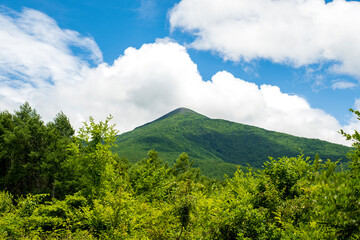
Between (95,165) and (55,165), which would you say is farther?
(55,165)

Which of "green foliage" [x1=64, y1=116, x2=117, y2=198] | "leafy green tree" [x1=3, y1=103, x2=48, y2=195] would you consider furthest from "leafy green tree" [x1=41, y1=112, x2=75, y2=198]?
"green foliage" [x1=64, y1=116, x2=117, y2=198]

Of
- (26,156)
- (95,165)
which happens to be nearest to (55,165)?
(26,156)

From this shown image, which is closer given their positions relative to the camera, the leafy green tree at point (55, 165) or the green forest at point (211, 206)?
the green forest at point (211, 206)

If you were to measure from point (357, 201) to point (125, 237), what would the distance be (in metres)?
11.3

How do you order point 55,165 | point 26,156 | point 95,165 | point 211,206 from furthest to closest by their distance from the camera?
point 26,156
point 55,165
point 95,165
point 211,206

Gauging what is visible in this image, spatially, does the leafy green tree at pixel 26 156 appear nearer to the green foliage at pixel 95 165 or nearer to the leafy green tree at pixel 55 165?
the leafy green tree at pixel 55 165

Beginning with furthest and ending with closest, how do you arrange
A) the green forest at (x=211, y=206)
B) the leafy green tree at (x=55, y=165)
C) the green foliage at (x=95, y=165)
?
the leafy green tree at (x=55, y=165), the green foliage at (x=95, y=165), the green forest at (x=211, y=206)

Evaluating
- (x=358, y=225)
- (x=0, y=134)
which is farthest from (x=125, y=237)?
(x=0, y=134)

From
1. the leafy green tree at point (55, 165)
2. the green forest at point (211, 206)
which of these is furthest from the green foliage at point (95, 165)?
the leafy green tree at point (55, 165)

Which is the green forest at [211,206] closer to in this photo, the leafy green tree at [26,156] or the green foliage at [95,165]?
the green foliage at [95,165]

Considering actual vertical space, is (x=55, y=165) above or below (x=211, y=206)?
above

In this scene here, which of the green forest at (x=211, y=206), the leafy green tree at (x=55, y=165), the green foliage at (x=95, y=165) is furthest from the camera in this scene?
the leafy green tree at (x=55, y=165)

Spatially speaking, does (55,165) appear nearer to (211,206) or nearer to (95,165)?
(95,165)

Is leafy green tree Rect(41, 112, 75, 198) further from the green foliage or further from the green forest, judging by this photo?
the green foliage
